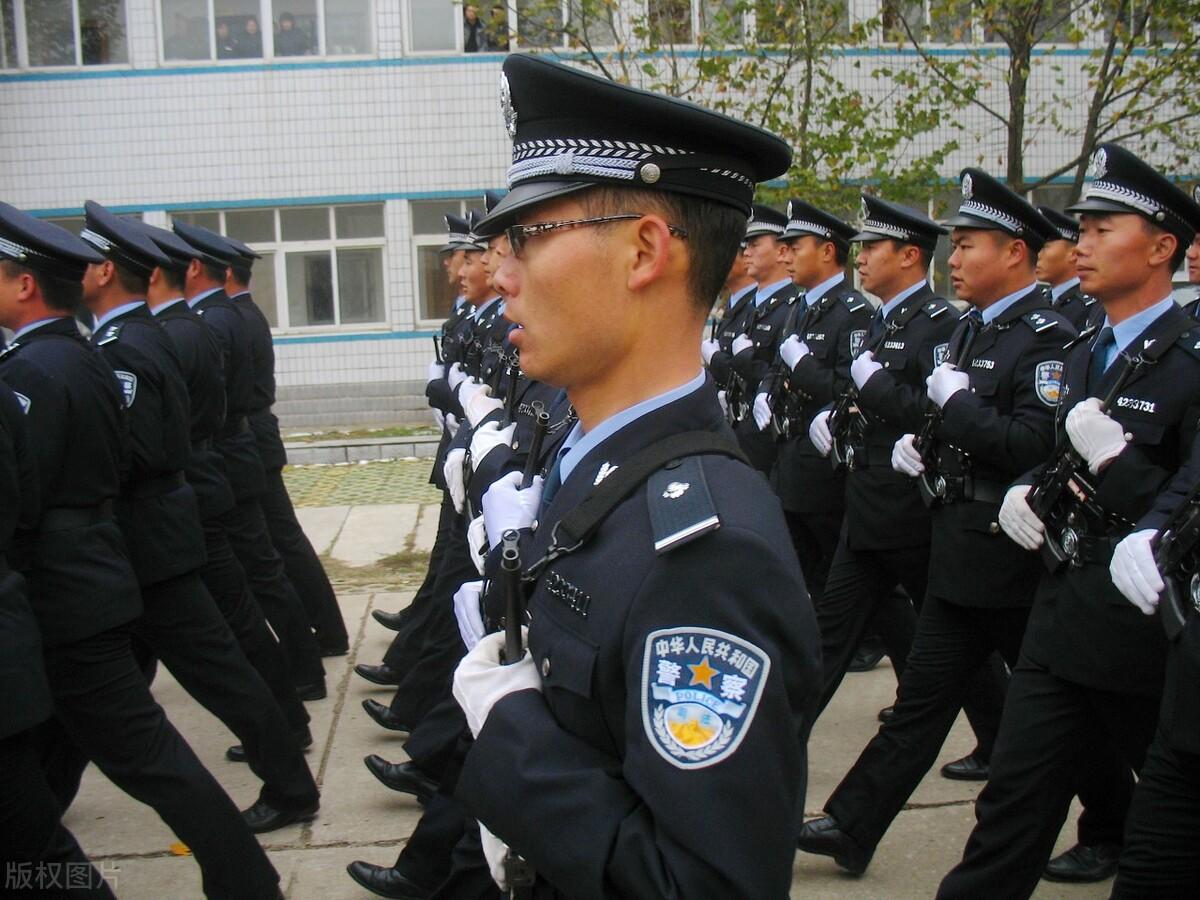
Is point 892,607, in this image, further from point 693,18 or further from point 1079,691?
point 693,18

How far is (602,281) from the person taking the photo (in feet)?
5.78

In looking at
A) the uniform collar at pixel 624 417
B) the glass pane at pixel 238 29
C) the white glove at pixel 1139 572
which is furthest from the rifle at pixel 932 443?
the glass pane at pixel 238 29

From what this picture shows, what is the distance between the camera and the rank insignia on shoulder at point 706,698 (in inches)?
58.3

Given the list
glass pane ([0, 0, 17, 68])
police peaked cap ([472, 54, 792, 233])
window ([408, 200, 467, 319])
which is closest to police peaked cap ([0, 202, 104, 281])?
police peaked cap ([472, 54, 792, 233])

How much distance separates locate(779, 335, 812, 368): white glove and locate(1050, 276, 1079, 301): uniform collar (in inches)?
79.2

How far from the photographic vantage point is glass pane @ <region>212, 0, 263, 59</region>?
1598 centimetres

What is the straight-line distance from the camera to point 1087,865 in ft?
13.1

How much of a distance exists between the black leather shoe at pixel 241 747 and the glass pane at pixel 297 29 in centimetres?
1255

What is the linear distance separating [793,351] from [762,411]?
46 cm

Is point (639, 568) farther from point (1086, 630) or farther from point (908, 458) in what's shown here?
point (908, 458)

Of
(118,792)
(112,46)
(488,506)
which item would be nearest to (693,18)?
(112,46)

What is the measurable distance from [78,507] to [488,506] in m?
1.97

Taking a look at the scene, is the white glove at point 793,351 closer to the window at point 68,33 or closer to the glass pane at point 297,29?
the glass pane at point 297,29

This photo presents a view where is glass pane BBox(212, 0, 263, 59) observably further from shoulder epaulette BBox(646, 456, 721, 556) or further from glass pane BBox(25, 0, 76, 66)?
shoulder epaulette BBox(646, 456, 721, 556)
